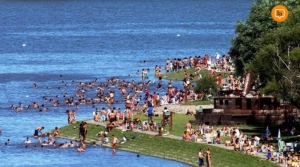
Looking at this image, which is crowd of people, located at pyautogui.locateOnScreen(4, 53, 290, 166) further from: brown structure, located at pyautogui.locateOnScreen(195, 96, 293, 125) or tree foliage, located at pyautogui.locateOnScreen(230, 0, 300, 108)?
tree foliage, located at pyautogui.locateOnScreen(230, 0, 300, 108)

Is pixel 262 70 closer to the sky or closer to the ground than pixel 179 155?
closer to the sky

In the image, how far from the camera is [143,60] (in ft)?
533

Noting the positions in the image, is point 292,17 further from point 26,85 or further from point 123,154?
point 26,85

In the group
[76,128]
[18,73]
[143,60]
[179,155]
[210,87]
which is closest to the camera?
[179,155]

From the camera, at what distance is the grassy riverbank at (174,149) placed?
7594 centimetres

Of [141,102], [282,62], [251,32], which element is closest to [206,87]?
[251,32]

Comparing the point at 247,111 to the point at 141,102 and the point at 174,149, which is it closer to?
the point at 174,149

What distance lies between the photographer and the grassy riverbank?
7594 centimetres

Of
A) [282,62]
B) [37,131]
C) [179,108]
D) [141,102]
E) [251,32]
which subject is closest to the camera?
[282,62]

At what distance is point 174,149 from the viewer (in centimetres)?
8231

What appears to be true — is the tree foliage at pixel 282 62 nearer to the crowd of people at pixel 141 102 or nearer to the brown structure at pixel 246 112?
the brown structure at pixel 246 112

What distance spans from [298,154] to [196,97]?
31.6m

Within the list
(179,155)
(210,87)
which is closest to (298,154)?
(179,155)

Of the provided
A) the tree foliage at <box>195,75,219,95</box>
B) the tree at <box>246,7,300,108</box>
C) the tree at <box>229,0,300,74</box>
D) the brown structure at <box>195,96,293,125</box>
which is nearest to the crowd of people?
the tree foliage at <box>195,75,219,95</box>
